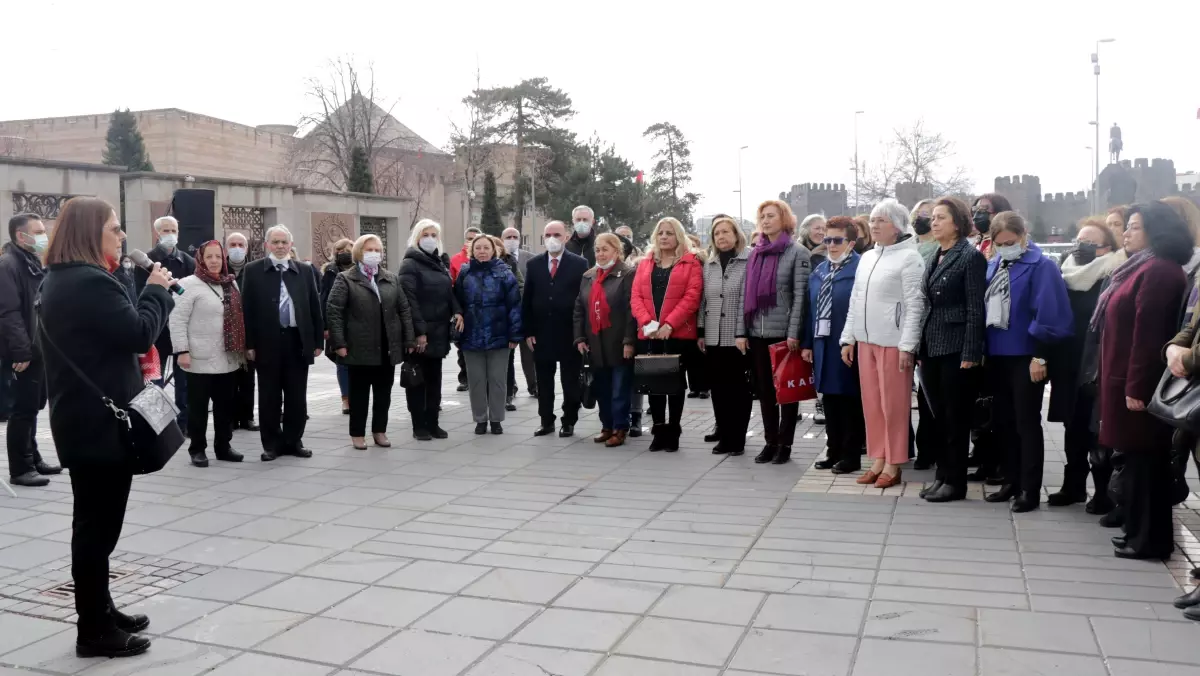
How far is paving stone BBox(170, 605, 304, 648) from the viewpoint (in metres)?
4.44

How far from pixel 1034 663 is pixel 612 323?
5.88m

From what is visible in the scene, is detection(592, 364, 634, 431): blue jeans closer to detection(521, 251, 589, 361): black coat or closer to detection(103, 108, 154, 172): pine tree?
detection(521, 251, 589, 361): black coat

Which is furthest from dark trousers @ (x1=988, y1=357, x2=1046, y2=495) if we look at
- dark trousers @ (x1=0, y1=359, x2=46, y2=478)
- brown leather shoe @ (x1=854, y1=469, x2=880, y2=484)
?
dark trousers @ (x1=0, y1=359, x2=46, y2=478)

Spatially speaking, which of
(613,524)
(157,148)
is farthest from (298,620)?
(157,148)

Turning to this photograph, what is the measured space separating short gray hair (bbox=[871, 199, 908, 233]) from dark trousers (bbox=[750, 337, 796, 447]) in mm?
1533

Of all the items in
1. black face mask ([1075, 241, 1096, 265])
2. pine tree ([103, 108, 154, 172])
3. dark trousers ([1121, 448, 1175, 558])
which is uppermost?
pine tree ([103, 108, 154, 172])

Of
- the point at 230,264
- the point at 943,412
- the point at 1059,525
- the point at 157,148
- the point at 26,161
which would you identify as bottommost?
the point at 1059,525

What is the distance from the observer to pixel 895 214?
7.39 m

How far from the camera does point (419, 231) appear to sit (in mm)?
10016

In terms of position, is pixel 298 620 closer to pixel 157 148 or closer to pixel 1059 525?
pixel 1059 525

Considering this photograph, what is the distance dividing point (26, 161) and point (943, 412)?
1680 cm

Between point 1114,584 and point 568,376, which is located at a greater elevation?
point 568,376

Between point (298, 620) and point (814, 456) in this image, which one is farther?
point (814, 456)

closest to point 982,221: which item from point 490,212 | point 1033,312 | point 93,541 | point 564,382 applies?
point 1033,312
